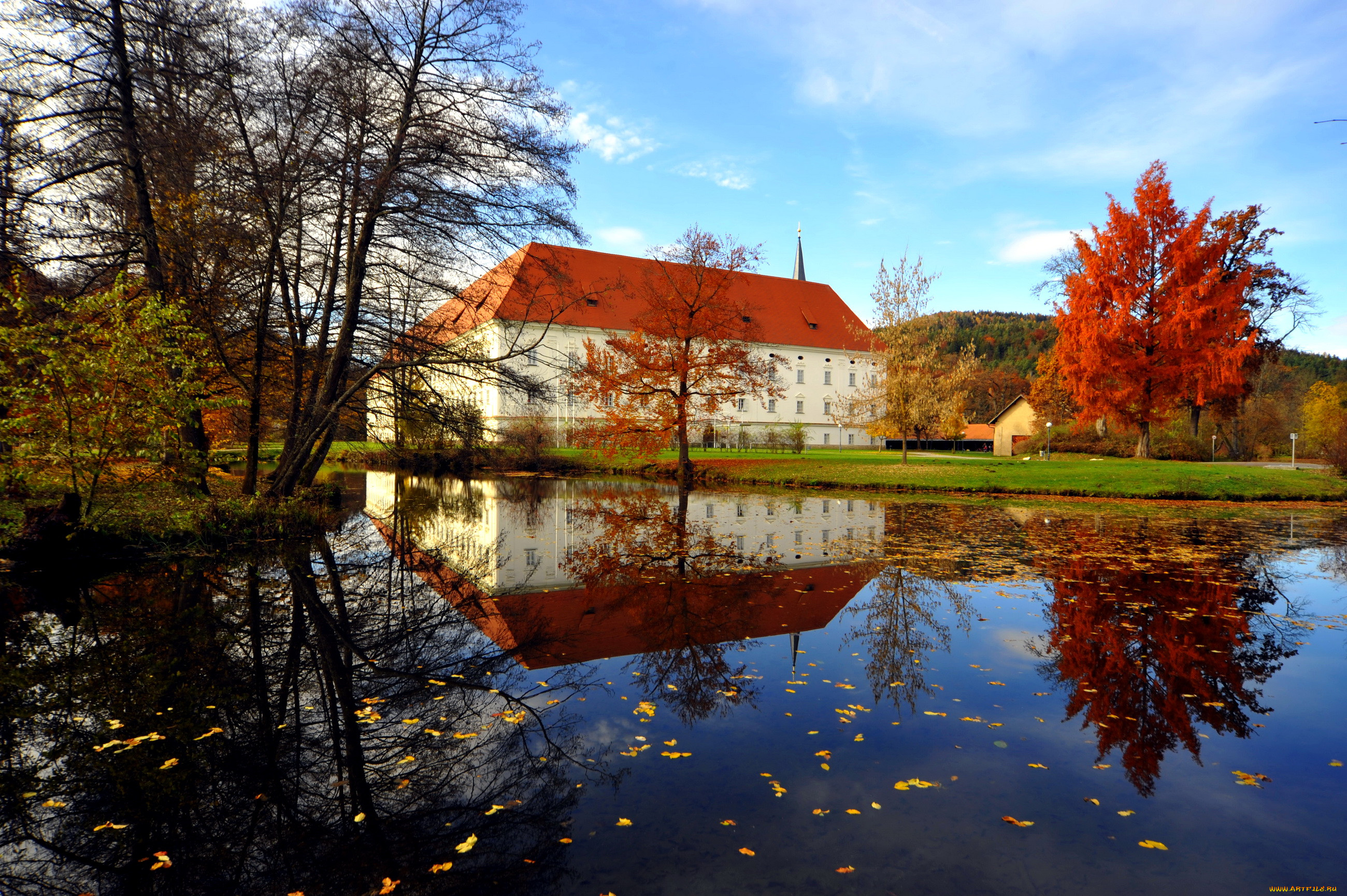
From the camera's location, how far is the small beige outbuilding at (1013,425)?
43.7m

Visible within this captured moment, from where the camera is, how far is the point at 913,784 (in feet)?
11.3

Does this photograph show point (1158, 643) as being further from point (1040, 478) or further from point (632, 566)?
point (1040, 478)

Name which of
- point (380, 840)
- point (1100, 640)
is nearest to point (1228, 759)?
point (1100, 640)

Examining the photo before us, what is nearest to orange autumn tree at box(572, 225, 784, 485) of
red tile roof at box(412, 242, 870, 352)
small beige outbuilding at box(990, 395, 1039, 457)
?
red tile roof at box(412, 242, 870, 352)

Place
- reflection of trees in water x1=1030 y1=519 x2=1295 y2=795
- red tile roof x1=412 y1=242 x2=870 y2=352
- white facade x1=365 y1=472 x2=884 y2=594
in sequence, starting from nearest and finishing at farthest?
reflection of trees in water x1=1030 y1=519 x2=1295 y2=795 < white facade x1=365 y1=472 x2=884 y2=594 < red tile roof x1=412 y1=242 x2=870 y2=352

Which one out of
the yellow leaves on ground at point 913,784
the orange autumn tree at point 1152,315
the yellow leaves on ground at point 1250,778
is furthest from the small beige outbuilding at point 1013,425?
the yellow leaves on ground at point 913,784

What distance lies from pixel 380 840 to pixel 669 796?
133cm

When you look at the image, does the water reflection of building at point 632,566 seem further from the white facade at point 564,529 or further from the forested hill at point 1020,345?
the forested hill at point 1020,345

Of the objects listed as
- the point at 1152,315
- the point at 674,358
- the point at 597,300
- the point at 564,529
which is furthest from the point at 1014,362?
the point at 564,529

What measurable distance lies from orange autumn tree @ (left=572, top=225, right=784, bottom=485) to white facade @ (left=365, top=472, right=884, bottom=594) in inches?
108

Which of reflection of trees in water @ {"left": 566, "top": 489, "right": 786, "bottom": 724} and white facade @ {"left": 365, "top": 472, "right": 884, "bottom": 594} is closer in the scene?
reflection of trees in water @ {"left": 566, "top": 489, "right": 786, "bottom": 724}

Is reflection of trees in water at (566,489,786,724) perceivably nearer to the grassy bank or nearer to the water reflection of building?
the water reflection of building

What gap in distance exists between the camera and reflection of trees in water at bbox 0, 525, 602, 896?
9.16 ft

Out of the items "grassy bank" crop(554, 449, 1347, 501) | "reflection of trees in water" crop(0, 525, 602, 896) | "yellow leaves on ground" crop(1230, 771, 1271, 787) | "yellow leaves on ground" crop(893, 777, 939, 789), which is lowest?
"yellow leaves on ground" crop(1230, 771, 1271, 787)
